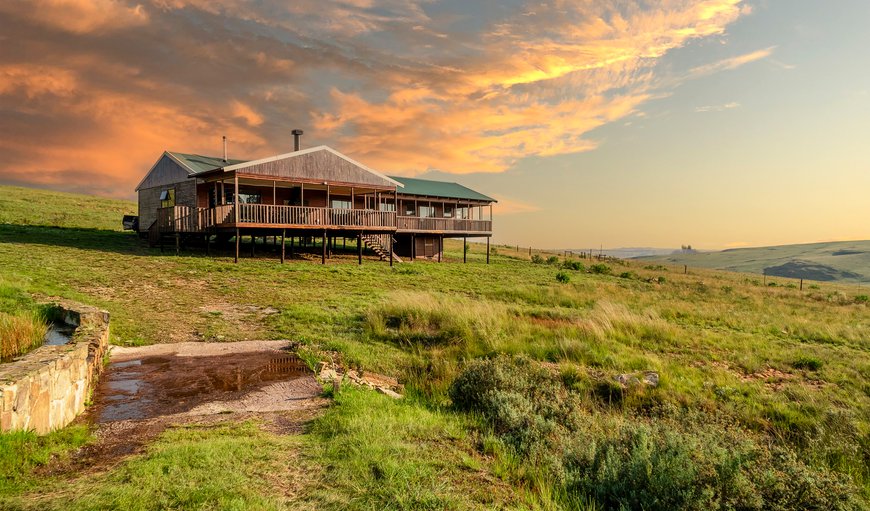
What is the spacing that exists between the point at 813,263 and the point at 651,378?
13515cm

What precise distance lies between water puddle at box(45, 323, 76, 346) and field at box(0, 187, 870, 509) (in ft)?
3.09

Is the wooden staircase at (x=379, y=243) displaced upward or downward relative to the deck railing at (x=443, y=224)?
downward

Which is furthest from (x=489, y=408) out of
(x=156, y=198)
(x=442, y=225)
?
(x=156, y=198)

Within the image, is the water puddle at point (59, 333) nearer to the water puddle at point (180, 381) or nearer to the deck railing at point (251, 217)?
the water puddle at point (180, 381)

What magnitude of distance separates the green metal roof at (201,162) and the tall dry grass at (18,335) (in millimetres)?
19735

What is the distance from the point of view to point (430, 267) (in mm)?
28969

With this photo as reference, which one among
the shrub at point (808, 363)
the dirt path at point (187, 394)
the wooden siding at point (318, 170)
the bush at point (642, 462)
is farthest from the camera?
the wooden siding at point (318, 170)

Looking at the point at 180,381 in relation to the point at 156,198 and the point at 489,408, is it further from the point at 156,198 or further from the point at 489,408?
the point at 156,198

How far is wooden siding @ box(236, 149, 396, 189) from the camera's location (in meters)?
26.0

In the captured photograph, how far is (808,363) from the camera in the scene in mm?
11773

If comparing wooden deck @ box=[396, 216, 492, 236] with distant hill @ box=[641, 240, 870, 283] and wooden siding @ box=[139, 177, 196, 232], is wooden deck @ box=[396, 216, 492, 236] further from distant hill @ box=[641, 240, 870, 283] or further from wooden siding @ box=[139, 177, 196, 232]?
distant hill @ box=[641, 240, 870, 283]

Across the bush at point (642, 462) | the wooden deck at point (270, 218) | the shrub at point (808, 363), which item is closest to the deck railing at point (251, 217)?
Result: the wooden deck at point (270, 218)

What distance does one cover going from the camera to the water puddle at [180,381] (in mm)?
6965

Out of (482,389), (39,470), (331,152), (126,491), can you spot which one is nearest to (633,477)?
(482,389)
